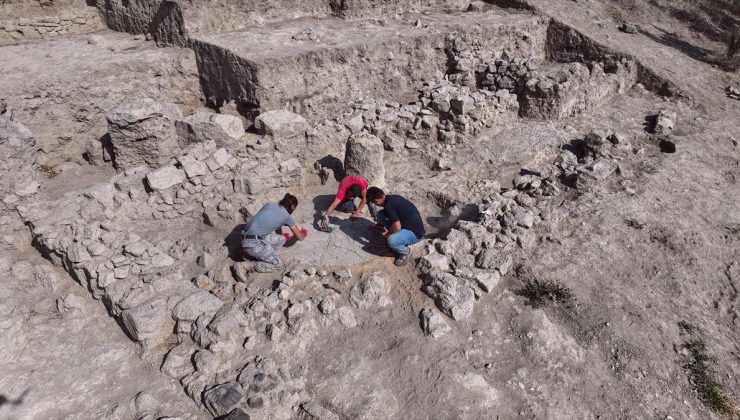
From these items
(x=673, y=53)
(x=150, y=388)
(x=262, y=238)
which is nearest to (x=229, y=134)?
(x=262, y=238)

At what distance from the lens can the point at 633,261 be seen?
604 cm

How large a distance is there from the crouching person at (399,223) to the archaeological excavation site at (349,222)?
30 millimetres

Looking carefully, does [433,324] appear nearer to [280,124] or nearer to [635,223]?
[635,223]

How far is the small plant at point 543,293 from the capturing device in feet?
18.1

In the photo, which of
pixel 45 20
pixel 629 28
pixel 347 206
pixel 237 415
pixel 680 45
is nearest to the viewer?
pixel 237 415

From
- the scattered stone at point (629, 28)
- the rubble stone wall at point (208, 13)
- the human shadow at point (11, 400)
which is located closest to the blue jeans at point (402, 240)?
the human shadow at point (11, 400)

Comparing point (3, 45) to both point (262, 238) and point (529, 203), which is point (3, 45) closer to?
point (262, 238)

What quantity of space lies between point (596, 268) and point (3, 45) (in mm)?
11352

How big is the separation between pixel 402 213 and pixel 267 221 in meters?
1.73

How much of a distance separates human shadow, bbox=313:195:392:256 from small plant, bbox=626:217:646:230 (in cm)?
352

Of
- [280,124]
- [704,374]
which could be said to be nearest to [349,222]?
[280,124]

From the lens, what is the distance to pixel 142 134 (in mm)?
6809

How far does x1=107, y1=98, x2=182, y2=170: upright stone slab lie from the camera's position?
6.64 metres

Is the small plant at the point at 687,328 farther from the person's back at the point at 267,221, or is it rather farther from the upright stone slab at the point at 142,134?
the upright stone slab at the point at 142,134
